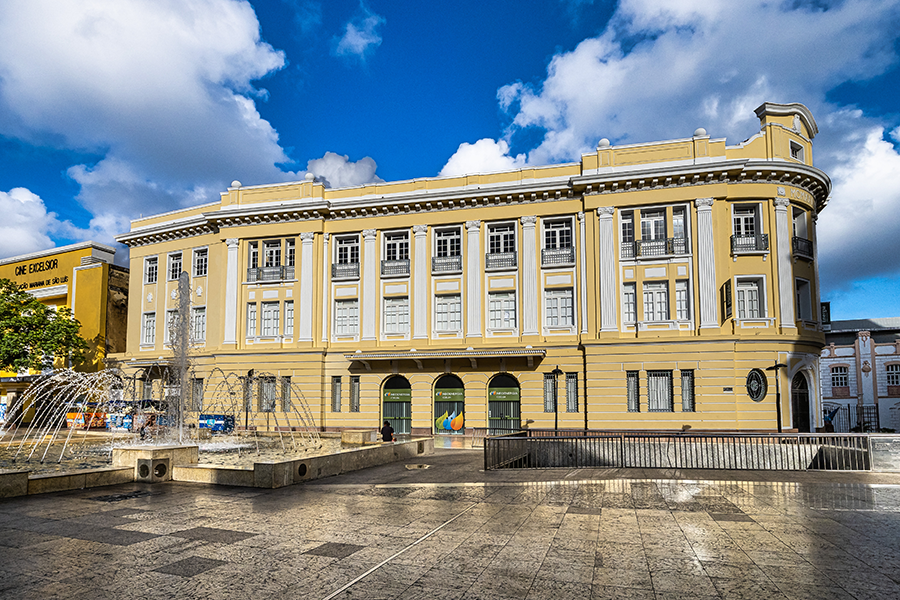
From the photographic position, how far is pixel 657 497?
465 inches

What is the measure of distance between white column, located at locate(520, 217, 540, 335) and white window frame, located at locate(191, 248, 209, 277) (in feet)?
60.5

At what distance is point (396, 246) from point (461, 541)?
25426 millimetres

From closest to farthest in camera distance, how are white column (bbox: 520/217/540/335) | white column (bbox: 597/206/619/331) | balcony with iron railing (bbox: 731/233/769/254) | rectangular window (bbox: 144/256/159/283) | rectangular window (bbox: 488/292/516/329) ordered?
1. balcony with iron railing (bbox: 731/233/769/254)
2. white column (bbox: 597/206/619/331)
3. white column (bbox: 520/217/540/335)
4. rectangular window (bbox: 488/292/516/329)
5. rectangular window (bbox: 144/256/159/283)

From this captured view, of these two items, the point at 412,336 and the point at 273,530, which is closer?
the point at 273,530

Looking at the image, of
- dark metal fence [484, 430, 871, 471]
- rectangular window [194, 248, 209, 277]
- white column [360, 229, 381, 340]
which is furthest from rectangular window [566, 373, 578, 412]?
rectangular window [194, 248, 209, 277]

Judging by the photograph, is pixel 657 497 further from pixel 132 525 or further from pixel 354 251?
pixel 354 251

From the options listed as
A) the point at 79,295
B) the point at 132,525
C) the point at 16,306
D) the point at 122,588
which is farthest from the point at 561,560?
the point at 79,295

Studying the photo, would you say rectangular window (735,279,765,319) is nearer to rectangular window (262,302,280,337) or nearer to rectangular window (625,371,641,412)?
rectangular window (625,371,641,412)

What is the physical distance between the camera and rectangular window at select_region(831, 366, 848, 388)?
4791 centimetres

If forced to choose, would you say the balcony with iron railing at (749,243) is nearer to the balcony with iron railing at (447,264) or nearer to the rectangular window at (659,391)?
the rectangular window at (659,391)

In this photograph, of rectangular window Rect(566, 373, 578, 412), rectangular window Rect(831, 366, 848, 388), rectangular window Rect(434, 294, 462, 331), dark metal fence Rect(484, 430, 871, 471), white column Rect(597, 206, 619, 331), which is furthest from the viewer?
rectangular window Rect(831, 366, 848, 388)

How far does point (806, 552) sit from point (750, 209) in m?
23.5

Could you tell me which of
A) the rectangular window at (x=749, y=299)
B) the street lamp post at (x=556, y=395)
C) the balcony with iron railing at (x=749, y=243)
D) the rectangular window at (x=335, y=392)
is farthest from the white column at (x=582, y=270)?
the rectangular window at (x=335, y=392)

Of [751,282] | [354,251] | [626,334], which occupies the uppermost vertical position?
[354,251]
